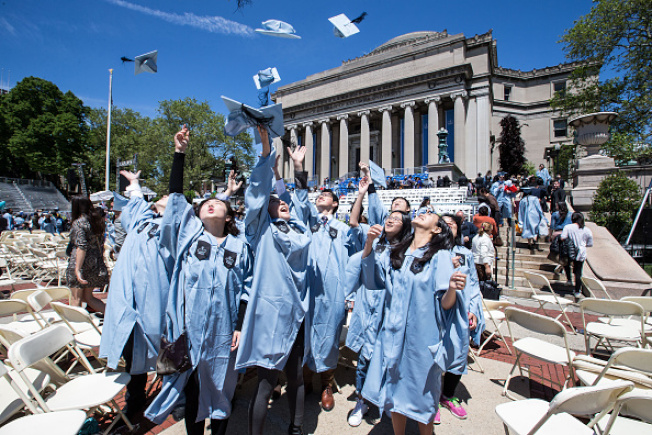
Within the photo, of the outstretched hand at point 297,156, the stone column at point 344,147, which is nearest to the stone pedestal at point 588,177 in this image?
the outstretched hand at point 297,156

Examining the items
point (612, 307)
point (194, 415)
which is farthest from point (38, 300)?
point (612, 307)

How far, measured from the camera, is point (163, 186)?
129ft

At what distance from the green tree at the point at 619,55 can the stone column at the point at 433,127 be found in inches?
572

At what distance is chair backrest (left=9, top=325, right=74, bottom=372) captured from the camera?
220 centimetres

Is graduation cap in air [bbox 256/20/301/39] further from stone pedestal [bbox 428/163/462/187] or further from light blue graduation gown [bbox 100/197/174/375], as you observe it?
stone pedestal [bbox 428/163/462/187]

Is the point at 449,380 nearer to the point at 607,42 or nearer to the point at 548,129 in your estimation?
the point at 607,42

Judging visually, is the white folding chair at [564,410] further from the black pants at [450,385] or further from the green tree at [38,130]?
the green tree at [38,130]

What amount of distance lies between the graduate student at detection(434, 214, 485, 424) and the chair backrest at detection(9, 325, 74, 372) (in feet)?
9.99

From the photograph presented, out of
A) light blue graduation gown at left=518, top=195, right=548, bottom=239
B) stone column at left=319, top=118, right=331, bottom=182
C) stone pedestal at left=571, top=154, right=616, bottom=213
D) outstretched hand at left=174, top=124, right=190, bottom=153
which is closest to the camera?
outstretched hand at left=174, top=124, right=190, bottom=153

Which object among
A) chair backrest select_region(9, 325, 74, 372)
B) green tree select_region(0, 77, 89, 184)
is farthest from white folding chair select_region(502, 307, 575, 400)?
green tree select_region(0, 77, 89, 184)

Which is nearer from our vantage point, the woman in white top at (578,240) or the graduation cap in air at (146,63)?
the graduation cap in air at (146,63)

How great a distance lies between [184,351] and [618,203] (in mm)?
13665

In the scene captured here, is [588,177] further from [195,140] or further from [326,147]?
[195,140]

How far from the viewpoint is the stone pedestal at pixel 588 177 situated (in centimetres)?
1195
